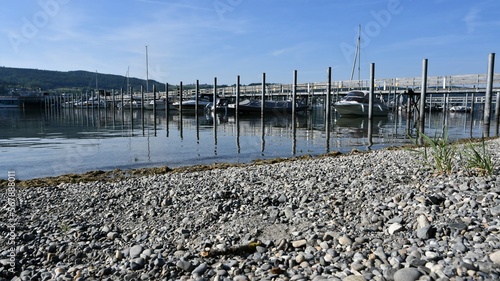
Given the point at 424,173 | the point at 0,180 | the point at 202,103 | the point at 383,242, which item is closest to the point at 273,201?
the point at 383,242

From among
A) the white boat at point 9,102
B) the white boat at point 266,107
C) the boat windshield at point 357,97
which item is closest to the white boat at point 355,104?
the boat windshield at point 357,97

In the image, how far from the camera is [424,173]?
7488mm

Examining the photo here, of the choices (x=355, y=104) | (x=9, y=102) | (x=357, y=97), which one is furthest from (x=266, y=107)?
(x=9, y=102)

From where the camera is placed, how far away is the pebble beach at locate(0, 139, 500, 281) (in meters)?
3.85

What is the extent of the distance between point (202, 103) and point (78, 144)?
161ft

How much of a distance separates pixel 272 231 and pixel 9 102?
450 ft

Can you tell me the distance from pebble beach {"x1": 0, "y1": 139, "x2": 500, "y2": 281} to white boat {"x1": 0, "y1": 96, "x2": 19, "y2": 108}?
12987 cm

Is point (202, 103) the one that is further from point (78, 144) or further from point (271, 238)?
point (271, 238)

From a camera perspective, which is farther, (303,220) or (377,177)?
(377,177)

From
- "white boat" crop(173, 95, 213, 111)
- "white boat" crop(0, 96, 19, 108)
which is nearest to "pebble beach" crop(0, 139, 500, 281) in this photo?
"white boat" crop(173, 95, 213, 111)

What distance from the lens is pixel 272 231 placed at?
5.27m

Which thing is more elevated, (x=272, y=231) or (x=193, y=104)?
(x=193, y=104)

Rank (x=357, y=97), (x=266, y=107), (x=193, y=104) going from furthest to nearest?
(x=193, y=104)
(x=266, y=107)
(x=357, y=97)

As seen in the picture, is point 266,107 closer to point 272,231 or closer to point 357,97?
point 357,97
